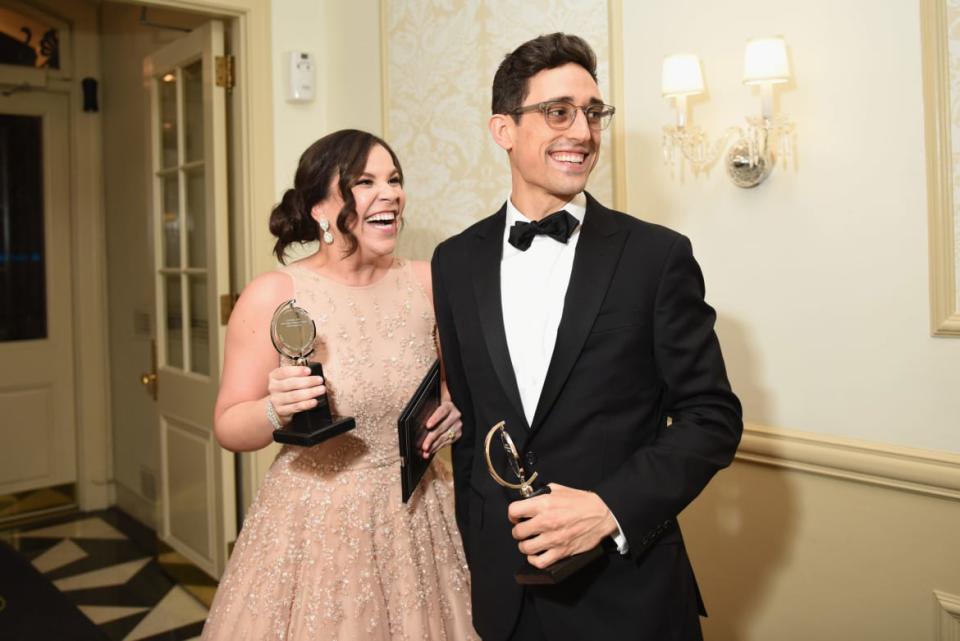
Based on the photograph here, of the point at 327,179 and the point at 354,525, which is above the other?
the point at 327,179

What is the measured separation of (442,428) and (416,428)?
5.1 inches

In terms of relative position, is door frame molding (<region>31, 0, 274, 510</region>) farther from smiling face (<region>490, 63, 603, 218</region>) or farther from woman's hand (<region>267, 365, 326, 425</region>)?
smiling face (<region>490, 63, 603, 218</region>)

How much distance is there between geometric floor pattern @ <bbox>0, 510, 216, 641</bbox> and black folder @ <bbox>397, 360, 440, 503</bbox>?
2.16 metres

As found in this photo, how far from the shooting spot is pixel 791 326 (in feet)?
6.86

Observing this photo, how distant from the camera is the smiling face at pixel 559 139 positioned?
155 centimetres

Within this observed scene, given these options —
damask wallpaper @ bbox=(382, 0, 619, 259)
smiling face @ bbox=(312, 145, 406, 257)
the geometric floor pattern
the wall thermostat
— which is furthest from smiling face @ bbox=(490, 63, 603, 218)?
the geometric floor pattern

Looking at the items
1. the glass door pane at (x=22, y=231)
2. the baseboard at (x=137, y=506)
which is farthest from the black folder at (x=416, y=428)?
the glass door pane at (x=22, y=231)

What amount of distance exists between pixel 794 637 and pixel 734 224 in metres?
1.04

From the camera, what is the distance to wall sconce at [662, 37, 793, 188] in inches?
76.5

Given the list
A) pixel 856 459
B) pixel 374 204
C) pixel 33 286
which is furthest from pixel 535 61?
pixel 33 286

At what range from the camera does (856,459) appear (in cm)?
198

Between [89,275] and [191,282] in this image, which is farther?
[89,275]

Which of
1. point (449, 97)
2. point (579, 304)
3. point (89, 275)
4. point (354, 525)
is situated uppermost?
point (449, 97)

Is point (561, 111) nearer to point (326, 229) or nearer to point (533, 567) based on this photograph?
point (326, 229)
